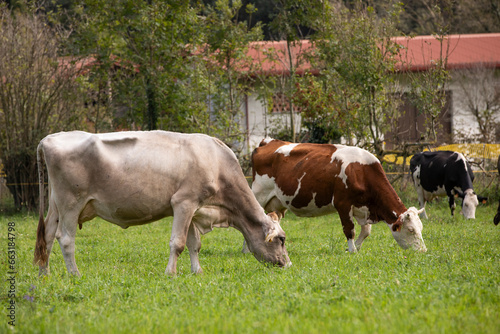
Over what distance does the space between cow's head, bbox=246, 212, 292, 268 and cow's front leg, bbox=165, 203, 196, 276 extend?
95 cm

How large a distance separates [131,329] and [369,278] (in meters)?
2.83

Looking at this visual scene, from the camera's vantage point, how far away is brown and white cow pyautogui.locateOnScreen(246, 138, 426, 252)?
9156mm

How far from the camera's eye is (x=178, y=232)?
744cm

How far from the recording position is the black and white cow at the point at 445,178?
14.2 meters

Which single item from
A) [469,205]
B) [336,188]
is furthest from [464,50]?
[336,188]

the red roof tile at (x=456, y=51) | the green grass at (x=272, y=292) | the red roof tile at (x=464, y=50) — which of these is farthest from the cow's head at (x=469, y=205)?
the red roof tile at (x=464, y=50)

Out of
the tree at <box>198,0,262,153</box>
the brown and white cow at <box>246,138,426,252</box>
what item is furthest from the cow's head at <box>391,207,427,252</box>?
the tree at <box>198,0,262,153</box>

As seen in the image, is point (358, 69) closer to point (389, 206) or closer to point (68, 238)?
point (389, 206)

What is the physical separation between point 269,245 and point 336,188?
2.23m

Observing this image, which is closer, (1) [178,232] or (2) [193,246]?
(1) [178,232]

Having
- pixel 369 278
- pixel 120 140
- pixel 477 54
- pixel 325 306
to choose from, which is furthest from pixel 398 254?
pixel 477 54

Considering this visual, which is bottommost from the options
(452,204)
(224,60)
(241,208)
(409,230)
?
(452,204)

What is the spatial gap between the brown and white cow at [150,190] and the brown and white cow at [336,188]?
2005 millimetres

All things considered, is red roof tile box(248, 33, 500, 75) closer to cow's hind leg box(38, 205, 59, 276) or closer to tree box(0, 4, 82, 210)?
tree box(0, 4, 82, 210)
